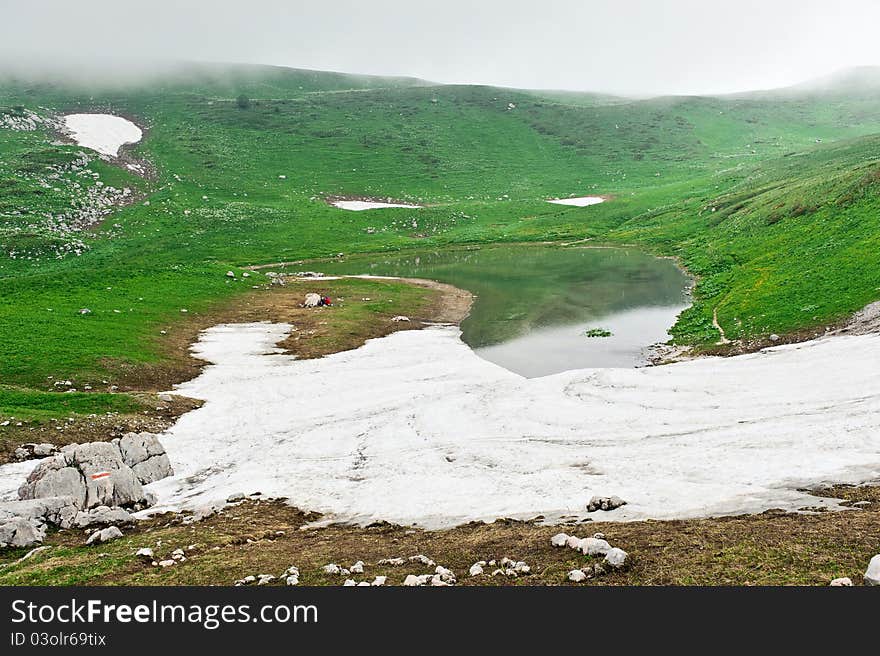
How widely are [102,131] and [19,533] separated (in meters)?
173

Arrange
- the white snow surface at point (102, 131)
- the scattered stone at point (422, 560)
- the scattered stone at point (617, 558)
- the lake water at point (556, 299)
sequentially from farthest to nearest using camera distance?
the white snow surface at point (102, 131) → the lake water at point (556, 299) → the scattered stone at point (422, 560) → the scattered stone at point (617, 558)

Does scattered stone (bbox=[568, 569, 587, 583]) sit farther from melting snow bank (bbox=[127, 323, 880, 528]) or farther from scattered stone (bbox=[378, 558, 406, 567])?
melting snow bank (bbox=[127, 323, 880, 528])

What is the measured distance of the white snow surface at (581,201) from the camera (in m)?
141

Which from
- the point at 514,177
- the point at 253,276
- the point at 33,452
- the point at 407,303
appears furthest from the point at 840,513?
the point at 514,177

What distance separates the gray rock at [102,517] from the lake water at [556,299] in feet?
80.5

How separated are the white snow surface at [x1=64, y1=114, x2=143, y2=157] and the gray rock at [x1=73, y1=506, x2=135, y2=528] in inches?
5821

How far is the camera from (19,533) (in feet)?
58.4

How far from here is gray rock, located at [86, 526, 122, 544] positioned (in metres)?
17.9

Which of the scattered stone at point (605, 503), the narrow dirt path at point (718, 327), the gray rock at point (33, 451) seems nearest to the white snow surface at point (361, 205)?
the narrow dirt path at point (718, 327)

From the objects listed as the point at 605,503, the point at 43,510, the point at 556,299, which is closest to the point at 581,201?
the point at 556,299

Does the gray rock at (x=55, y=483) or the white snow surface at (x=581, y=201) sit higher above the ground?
the white snow surface at (x=581, y=201)

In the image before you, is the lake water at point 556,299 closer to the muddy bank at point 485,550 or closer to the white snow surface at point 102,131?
the muddy bank at point 485,550

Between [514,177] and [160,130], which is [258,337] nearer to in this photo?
[514,177]

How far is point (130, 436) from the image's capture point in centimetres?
2397
